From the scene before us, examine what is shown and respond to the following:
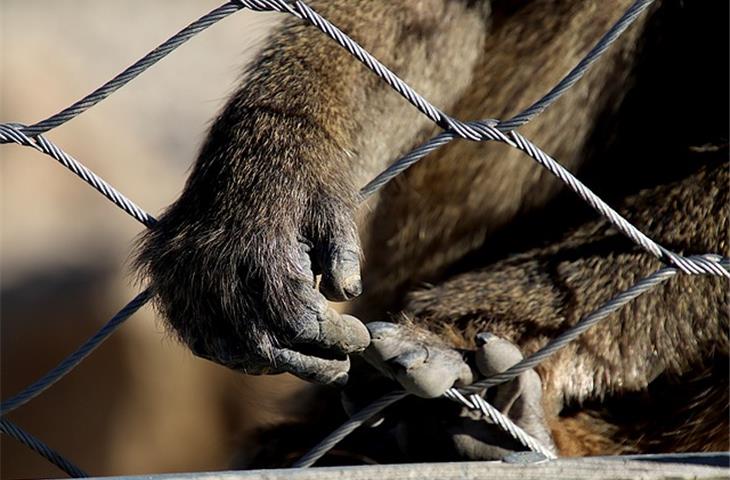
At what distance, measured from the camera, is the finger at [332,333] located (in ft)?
4.38

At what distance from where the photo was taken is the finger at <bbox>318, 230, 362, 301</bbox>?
4.35 ft

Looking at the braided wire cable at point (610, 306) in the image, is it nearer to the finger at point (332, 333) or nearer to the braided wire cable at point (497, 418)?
the braided wire cable at point (497, 418)

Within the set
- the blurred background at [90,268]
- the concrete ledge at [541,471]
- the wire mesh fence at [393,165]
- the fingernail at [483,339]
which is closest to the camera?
the concrete ledge at [541,471]

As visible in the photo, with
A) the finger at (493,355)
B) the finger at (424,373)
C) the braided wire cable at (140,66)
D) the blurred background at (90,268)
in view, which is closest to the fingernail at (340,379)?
the finger at (424,373)

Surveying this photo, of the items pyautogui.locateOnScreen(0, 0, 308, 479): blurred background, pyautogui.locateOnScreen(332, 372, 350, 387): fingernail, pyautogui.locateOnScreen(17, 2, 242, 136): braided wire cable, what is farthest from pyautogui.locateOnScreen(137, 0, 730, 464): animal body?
pyautogui.locateOnScreen(0, 0, 308, 479): blurred background

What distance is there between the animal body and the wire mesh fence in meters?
0.10

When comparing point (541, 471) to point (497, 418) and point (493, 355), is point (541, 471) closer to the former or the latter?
point (497, 418)

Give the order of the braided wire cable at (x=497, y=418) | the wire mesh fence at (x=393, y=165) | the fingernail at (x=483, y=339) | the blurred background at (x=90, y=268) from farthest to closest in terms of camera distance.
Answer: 1. the blurred background at (x=90, y=268)
2. the fingernail at (x=483, y=339)
3. the braided wire cable at (x=497, y=418)
4. the wire mesh fence at (x=393, y=165)

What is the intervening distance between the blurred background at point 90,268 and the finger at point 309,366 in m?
1.15

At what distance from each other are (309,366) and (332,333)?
0.15 ft

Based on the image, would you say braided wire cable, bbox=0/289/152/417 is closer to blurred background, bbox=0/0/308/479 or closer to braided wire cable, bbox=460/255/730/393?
braided wire cable, bbox=460/255/730/393

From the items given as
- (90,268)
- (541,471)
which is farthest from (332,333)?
(90,268)

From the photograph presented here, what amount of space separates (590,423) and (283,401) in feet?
2.08

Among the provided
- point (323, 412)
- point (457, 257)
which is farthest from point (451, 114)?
point (323, 412)
